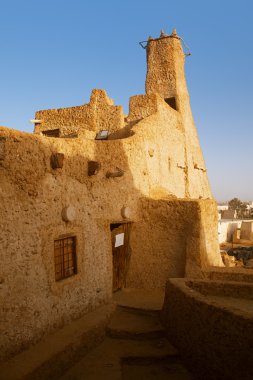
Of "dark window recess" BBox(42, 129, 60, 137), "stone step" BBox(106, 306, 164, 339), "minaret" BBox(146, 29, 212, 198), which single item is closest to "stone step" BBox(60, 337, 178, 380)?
"stone step" BBox(106, 306, 164, 339)

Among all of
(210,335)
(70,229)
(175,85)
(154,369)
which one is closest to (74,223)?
(70,229)

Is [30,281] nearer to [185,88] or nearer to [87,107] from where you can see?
[87,107]

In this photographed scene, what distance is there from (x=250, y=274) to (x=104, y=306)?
3999 mm

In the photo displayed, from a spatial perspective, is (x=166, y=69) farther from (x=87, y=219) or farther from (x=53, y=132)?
(x=87, y=219)

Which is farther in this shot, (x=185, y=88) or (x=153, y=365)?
(x=185, y=88)

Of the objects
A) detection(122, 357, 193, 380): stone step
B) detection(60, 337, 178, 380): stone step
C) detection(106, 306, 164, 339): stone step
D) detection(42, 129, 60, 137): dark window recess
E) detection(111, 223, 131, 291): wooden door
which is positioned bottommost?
detection(122, 357, 193, 380): stone step

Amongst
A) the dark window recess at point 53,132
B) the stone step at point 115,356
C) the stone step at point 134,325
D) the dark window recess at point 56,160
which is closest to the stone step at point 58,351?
the stone step at point 115,356

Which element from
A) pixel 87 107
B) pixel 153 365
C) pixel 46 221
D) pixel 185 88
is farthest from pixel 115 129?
pixel 153 365

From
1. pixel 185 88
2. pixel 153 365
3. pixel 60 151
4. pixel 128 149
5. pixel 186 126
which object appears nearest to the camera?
pixel 153 365

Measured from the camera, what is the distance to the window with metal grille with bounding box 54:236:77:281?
721 cm

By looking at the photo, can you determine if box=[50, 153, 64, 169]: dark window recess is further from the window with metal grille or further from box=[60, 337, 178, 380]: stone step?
box=[60, 337, 178, 380]: stone step

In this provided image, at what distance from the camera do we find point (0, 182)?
5.75 m

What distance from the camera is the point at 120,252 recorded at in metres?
10.1

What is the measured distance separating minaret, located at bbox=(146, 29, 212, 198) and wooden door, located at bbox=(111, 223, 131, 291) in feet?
27.8
